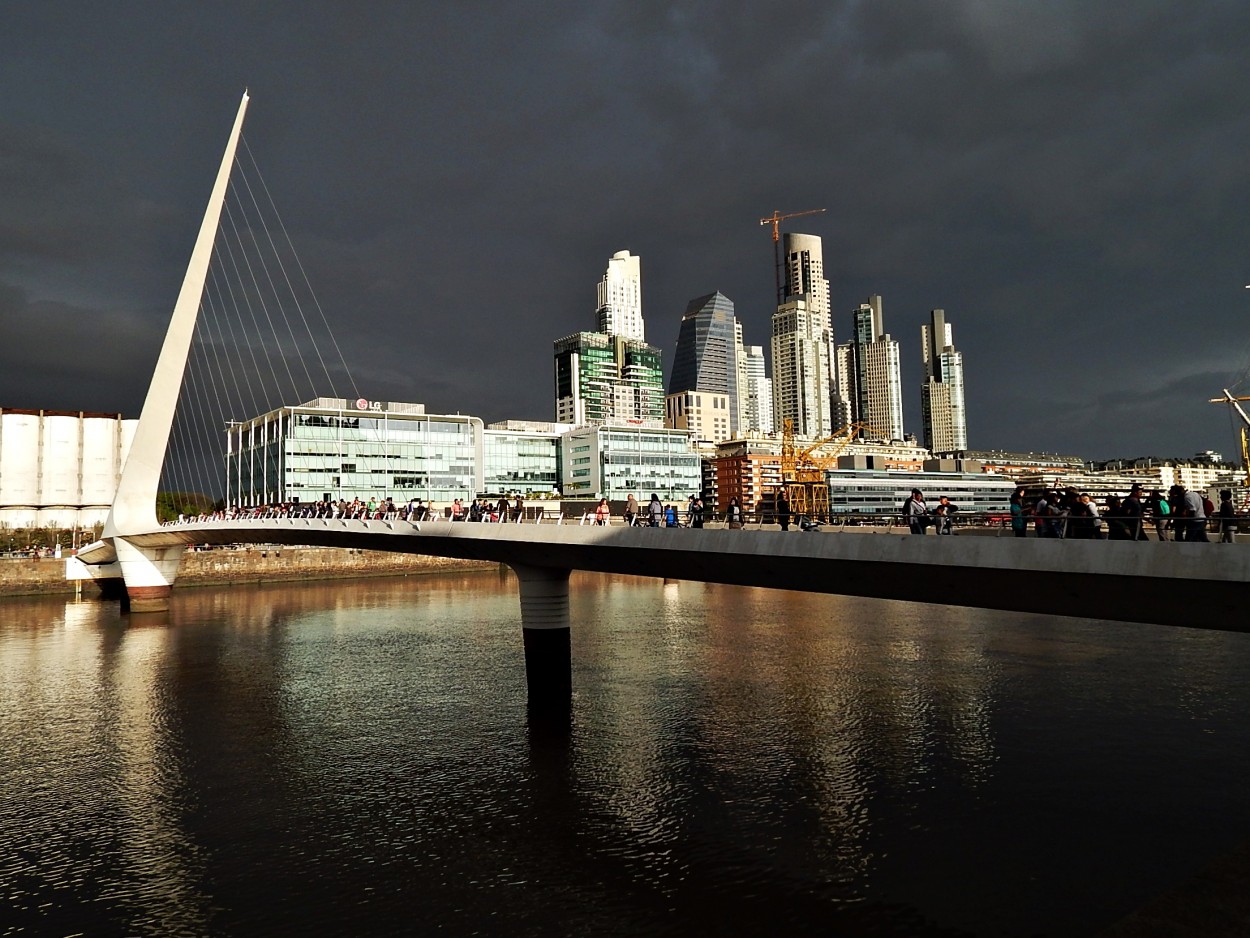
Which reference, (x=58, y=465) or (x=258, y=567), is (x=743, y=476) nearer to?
(x=258, y=567)

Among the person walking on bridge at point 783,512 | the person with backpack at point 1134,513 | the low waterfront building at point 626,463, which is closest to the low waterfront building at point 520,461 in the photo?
the low waterfront building at point 626,463

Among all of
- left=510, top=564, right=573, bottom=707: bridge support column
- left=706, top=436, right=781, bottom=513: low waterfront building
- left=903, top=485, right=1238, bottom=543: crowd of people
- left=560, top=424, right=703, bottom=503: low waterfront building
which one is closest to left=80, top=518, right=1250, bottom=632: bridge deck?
left=903, top=485, right=1238, bottom=543: crowd of people

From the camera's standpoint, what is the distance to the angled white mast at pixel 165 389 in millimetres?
54375

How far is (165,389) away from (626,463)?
9580 centimetres

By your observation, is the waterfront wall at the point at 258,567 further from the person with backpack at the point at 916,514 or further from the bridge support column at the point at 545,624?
the person with backpack at the point at 916,514

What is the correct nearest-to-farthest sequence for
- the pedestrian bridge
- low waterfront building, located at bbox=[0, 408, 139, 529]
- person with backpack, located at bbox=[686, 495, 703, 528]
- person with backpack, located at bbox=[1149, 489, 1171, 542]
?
1. person with backpack, located at bbox=[1149, 489, 1171, 542]
2. the pedestrian bridge
3. person with backpack, located at bbox=[686, 495, 703, 528]
4. low waterfront building, located at bbox=[0, 408, 139, 529]

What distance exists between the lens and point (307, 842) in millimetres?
17031

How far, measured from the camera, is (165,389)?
5466cm

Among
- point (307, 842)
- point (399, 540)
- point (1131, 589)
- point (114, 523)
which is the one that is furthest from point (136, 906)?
point (114, 523)

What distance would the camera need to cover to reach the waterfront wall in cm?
6956

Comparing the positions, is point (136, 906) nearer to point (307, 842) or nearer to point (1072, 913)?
point (307, 842)

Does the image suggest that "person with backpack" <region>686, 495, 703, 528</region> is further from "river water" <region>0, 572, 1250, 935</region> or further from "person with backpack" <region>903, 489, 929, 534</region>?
"person with backpack" <region>903, 489, 929, 534</region>

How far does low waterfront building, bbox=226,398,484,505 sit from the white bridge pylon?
42620 millimetres

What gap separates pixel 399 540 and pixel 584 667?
29.3 ft
